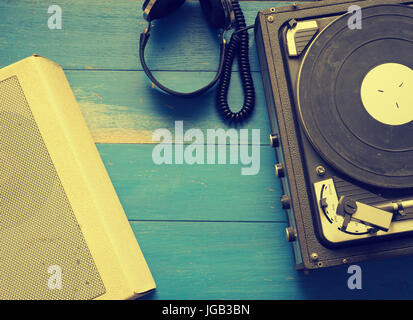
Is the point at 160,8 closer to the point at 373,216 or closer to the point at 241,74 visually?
the point at 241,74

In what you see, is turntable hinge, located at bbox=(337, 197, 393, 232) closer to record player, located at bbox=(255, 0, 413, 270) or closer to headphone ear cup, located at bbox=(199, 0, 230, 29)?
record player, located at bbox=(255, 0, 413, 270)

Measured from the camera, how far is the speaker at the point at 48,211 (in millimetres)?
713

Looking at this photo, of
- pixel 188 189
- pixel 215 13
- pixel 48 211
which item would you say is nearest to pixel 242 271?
pixel 188 189

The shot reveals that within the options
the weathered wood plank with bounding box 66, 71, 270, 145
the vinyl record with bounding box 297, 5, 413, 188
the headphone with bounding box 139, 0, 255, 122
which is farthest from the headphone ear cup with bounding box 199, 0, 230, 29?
the vinyl record with bounding box 297, 5, 413, 188

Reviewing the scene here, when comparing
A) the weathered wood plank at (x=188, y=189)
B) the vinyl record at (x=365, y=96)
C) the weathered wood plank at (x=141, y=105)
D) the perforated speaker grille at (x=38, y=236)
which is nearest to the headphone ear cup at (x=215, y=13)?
the weathered wood plank at (x=141, y=105)

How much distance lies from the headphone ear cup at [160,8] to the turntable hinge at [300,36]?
320 millimetres

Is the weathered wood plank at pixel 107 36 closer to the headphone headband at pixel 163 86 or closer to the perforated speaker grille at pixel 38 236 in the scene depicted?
the headphone headband at pixel 163 86

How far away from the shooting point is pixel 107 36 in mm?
978

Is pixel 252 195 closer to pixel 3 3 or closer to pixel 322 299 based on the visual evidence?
pixel 322 299

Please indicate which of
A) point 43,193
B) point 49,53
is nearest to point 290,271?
point 43,193

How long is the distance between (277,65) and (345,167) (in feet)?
0.90

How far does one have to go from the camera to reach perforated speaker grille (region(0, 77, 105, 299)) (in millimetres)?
711

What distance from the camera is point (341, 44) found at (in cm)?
76
